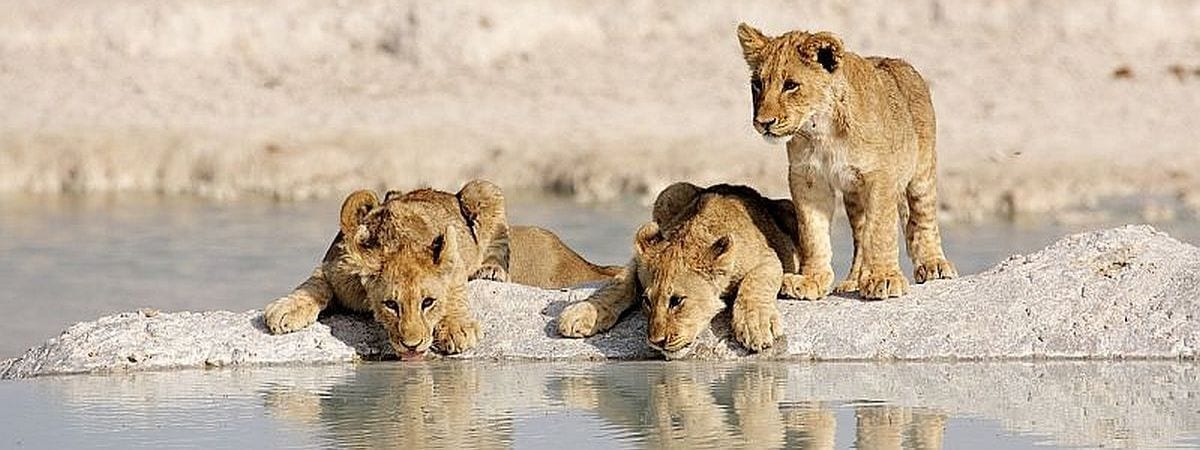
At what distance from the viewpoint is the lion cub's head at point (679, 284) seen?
10.2 m

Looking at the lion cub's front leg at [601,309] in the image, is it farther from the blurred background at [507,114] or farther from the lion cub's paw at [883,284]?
the blurred background at [507,114]

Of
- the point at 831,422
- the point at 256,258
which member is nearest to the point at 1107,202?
the point at 256,258

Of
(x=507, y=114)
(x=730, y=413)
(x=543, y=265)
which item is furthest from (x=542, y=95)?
(x=730, y=413)

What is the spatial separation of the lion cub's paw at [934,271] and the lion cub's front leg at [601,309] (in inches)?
53.9

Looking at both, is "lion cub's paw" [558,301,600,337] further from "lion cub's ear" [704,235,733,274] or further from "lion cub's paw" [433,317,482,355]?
"lion cub's ear" [704,235,733,274]

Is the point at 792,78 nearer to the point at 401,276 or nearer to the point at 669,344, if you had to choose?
the point at 669,344

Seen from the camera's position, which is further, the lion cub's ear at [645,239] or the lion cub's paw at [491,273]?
the lion cub's paw at [491,273]

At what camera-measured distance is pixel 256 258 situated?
18.0 metres

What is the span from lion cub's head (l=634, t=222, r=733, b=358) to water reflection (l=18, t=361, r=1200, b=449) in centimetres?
15

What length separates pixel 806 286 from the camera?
1072 centimetres

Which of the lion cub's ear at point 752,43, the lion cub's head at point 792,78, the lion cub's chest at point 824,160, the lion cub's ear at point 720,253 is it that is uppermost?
the lion cub's ear at point 752,43

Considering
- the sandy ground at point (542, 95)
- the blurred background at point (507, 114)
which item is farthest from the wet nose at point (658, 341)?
the sandy ground at point (542, 95)

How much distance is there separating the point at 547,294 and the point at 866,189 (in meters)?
1.47

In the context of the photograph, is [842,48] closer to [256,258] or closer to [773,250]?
[773,250]
